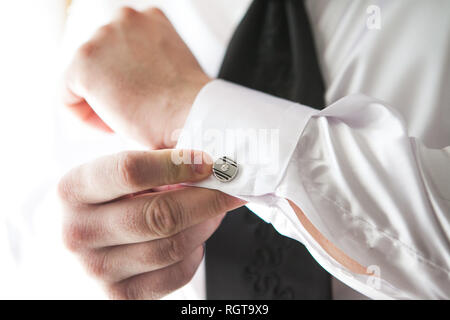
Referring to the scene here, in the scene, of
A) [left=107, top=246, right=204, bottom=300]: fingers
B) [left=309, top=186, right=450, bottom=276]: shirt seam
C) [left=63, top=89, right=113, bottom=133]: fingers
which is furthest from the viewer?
[left=63, top=89, right=113, bottom=133]: fingers

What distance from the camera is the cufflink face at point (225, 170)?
18.6 inches

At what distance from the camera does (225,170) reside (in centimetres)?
47

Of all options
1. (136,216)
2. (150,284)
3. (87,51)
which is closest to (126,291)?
(150,284)

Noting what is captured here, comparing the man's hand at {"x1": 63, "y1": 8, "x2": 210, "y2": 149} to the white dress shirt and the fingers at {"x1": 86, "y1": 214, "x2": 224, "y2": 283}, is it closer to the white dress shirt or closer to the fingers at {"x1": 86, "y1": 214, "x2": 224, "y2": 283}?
the white dress shirt

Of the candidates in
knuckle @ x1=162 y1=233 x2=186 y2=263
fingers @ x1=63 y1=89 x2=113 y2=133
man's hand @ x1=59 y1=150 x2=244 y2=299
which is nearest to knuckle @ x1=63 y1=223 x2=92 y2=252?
man's hand @ x1=59 y1=150 x2=244 y2=299

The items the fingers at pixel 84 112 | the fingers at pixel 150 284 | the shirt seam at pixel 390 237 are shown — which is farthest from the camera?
the fingers at pixel 84 112

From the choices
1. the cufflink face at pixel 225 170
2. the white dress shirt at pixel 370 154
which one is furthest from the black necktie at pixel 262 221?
the cufflink face at pixel 225 170

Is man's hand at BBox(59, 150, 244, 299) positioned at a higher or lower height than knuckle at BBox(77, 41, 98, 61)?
lower

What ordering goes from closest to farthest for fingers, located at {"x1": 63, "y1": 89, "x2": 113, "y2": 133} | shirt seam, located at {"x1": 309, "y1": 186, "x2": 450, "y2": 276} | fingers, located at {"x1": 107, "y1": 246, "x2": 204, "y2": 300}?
shirt seam, located at {"x1": 309, "y1": 186, "x2": 450, "y2": 276} < fingers, located at {"x1": 107, "y1": 246, "x2": 204, "y2": 300} < fingers, located at {"x1": 63, "y1": 89, "x2": 113, "y2": 133}

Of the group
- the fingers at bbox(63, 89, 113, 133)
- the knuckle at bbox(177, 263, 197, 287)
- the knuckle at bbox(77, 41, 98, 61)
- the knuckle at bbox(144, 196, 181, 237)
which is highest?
the knuckle at bbox(77, 41, 98, 61)

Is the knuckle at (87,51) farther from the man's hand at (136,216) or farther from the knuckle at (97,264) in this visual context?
the knuckle at (97,264)

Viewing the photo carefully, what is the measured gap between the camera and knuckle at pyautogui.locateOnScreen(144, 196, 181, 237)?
448 millimetres

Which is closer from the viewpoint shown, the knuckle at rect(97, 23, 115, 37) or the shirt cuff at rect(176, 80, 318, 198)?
the shirt cuff at rect(176, 80, 318, 198)

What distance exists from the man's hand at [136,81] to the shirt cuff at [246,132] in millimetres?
52
